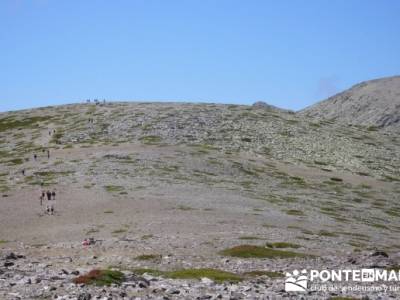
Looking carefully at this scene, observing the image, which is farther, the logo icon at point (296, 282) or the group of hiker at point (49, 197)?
the group of hiker at point (49, 197)

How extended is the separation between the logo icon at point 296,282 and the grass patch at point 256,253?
8779mm

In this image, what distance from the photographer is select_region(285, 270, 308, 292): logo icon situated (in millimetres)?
26891

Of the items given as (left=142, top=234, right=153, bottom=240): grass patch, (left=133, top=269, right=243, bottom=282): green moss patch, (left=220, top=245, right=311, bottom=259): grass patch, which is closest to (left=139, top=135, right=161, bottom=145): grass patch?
(left=142, top=234, right=153, bottom=240): grass patch

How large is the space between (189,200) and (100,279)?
47031mm

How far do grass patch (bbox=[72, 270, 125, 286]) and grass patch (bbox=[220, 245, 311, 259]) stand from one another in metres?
13.5

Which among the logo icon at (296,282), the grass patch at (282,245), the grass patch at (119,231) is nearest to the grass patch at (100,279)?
the logo icon at (296,282)

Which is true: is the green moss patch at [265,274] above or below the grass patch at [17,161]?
below

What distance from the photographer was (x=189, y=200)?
2906 inches

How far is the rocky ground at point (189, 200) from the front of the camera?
104 feet

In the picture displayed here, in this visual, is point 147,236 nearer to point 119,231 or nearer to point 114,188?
point 119,231
